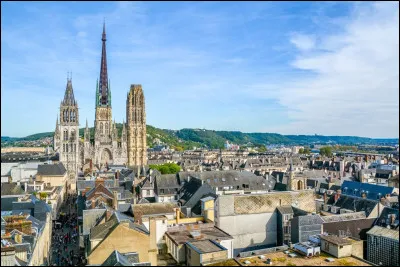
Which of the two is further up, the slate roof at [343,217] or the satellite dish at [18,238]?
the satellite dish at [18,238]

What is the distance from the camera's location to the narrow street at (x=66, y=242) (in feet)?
144

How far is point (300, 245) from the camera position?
108 ft

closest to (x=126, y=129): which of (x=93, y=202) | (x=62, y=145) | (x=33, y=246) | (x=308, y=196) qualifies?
(x=62, y=145)

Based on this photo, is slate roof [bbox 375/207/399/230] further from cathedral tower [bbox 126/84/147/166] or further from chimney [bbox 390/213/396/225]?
cathedral tower [bbox 126/84/147/166]

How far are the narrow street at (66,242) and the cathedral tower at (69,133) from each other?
44.3 m

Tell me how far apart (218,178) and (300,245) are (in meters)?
36.4

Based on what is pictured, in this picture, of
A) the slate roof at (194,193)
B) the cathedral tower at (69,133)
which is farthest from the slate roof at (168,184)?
the cathedral tower at (69,133)

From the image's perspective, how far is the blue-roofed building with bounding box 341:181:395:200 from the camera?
6065cm

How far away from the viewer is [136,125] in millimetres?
140250

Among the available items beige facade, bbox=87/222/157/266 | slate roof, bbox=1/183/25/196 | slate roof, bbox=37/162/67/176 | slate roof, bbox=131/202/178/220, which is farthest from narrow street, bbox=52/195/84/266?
beige facade, bbox=87/222/157/266

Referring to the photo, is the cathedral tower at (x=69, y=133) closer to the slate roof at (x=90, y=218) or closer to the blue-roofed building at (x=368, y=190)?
the slate roof at (x=90, y=218)

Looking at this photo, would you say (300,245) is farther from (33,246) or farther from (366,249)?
(33,246)

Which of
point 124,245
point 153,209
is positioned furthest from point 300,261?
point 153,209

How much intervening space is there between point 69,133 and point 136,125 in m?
26.9
